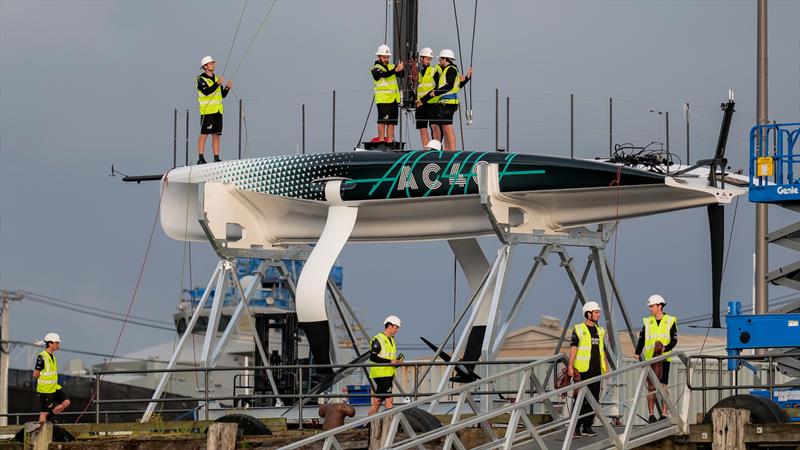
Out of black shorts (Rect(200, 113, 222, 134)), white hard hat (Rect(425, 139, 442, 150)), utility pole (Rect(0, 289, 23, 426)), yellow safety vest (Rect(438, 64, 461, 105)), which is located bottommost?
utility pole (Rect(0, 289, 23, 426))

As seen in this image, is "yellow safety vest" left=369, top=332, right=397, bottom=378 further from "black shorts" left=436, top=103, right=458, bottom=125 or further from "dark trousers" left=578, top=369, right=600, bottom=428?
"black shorts" left=436, top=103, right=458, bottom=125

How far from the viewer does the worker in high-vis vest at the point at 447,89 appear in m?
33.2

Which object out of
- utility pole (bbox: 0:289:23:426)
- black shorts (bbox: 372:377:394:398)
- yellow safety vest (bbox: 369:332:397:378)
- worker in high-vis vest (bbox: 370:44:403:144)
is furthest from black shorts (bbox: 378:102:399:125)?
utility pole (bbox: 0:289:23:426)

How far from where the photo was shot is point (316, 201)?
33.4 meters

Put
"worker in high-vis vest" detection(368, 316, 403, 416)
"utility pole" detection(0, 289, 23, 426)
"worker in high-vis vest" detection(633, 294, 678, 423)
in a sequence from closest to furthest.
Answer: "worker in high-vis vest" detection(633, 294, 678, 423) < "worker in high-vis vest" detection(368, 316, 403, 416) < "utility pole" detection(0, 289, 23, 426)

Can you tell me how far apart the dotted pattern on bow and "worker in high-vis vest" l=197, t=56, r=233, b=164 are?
2.71 ft

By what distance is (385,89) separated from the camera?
110 ft

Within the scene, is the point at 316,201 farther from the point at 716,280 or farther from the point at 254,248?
the point at 716,280

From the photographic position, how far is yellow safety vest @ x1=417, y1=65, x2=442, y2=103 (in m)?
33.3

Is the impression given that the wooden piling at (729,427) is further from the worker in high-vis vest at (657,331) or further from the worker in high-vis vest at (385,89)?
the worker in high-vis vest at (385,89)

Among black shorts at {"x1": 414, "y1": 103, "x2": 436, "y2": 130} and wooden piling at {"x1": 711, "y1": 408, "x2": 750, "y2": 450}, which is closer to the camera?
wooden piling at {"x1": 711, "y1": 408, "x2": 750, "y2": 450}

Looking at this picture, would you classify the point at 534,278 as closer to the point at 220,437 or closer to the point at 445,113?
the point at 445,113

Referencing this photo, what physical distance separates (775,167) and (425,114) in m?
7.11

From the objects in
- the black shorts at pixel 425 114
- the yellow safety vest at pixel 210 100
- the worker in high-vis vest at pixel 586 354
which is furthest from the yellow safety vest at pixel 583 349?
the yellow safety vest at pixel 210 100
